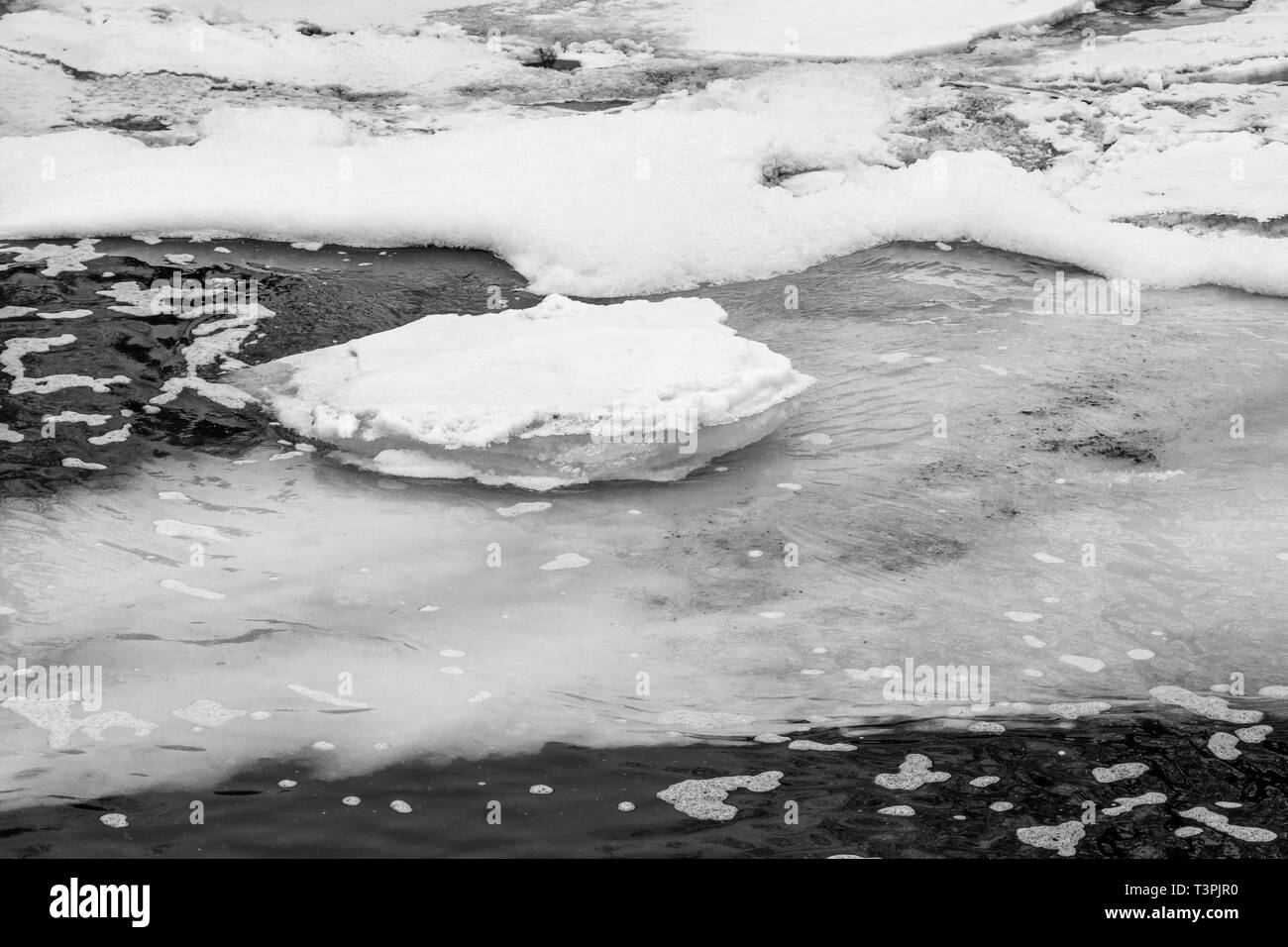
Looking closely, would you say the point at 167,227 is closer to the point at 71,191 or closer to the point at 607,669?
the point at 71,191

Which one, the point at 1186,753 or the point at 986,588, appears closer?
the point at 1186,753

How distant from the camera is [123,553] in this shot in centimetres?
408

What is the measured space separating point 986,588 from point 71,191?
18.1 feet

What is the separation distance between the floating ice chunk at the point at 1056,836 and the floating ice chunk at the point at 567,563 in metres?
1.65

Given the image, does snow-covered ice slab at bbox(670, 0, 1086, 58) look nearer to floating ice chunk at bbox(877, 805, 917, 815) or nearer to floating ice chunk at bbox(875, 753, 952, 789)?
floating ice chunk at bbox(875, 753, 952, 789)

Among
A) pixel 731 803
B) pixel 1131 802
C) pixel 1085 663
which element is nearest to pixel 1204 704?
pixel 1085 663

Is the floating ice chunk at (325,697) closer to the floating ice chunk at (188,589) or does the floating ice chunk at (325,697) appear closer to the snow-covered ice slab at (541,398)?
the floating ice chunk at (188,589)

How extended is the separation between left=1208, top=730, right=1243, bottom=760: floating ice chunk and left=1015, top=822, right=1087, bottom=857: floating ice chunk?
1.63ft

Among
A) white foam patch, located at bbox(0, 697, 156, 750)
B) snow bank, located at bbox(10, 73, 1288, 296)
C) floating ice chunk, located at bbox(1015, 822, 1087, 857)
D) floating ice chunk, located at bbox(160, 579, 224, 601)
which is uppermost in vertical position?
snow bank, located at bbox(10, 73, 1288, 296)

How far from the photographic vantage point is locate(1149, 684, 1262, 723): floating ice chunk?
132 inches

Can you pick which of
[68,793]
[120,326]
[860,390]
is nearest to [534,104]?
[120,326]

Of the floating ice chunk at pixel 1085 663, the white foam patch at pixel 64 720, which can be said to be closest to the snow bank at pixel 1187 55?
the floating ice chunk at pixel 1085 663

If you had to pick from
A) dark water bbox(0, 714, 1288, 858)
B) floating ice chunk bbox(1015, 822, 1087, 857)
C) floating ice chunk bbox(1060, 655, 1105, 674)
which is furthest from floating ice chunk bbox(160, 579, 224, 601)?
floating ice chunk bbox(1060, 655, 1105, 674)

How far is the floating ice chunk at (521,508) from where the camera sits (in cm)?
441
